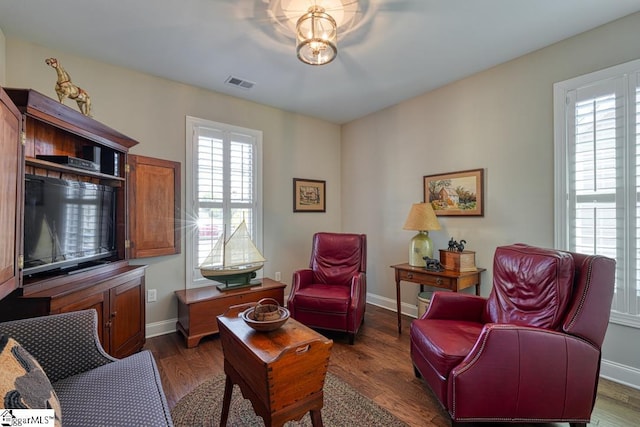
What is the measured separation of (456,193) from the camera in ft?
10.5

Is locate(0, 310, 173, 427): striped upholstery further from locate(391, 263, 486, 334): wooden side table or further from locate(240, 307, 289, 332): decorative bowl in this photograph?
locate(391, 263, 486, 334): wooden side table

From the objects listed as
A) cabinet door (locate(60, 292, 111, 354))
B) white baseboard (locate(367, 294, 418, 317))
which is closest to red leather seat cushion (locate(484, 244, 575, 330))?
white baseboard (locate(367, 294, 418, 317))

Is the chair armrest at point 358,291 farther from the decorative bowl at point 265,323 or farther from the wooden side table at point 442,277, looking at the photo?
the decorative bowl at point 265,323

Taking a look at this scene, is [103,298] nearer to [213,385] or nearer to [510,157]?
[213,385]

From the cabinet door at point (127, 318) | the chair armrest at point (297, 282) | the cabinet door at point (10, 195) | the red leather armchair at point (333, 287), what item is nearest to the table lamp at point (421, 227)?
the red leather armchair at point (333, 287)

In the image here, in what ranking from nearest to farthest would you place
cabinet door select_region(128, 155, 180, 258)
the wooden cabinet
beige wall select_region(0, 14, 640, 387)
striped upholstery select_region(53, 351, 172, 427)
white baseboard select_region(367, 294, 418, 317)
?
striped upholstery select_region(53, 351, 172, 427) < the wooden cabinet < beige wall select_region(0, 14, 640, 387) < cabinet door select_region(128, 155, 180, 258) < white baseboard select_region(367, 294, 418, 317)

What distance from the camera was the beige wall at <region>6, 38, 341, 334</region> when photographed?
2619mm

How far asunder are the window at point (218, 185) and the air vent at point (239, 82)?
50cm

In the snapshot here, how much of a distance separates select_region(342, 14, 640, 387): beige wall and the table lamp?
33 cm

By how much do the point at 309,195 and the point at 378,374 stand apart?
261 centimetres

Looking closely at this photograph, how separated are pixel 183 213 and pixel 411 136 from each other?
9.50 ft

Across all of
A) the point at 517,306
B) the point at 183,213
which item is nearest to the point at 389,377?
the point at 517,306

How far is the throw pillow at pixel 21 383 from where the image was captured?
871mm

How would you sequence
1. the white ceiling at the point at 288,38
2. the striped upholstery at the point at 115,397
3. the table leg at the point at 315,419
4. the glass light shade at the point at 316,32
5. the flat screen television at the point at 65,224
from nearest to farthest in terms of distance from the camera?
the striped upholstery at the point at 115,397
the table leg at the point at 315,419
the flat screen television at the point at 65,224
the glass light shade at the point at 316,32
the white ceiling at the point at 288,38
